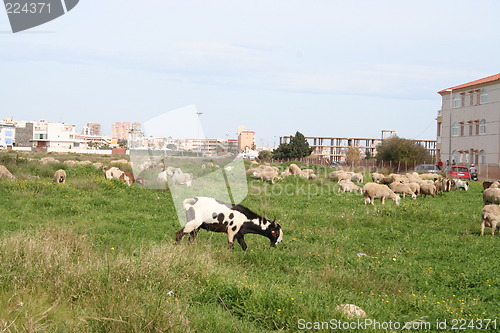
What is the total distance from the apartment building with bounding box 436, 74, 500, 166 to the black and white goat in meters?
45.5

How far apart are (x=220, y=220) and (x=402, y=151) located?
5039 cm

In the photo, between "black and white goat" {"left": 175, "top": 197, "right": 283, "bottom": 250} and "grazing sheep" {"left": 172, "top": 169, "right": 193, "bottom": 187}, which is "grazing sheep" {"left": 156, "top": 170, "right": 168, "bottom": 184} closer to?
"grazing sheep" {"left": 172, "top": 169, "right": 193, "bottom": 187}

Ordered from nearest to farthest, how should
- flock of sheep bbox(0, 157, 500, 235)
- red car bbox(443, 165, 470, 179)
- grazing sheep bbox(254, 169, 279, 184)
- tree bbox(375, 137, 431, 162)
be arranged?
flock of sheep bbox(0, 157, 500, 235)
grazing sheep bbox(254, 169, 279, 184)
red car bbox(443, 165, 470, 179)
tree bbox(375, 137, 431, 162)

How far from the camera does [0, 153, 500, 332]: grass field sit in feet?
22.0

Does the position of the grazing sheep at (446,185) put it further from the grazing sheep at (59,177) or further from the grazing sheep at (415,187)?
the grazing sheep at (59,177)

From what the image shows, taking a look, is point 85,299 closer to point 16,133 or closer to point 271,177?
point 271,177

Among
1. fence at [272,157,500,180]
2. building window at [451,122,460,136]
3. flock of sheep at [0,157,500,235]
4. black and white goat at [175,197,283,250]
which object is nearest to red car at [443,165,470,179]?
fence at [272,157,500,180]

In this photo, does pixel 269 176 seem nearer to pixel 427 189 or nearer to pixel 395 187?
pixel 395 187

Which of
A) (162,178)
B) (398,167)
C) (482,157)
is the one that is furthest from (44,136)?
(162,178)

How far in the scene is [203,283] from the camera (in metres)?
8.22

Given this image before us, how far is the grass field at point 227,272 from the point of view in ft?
22.0

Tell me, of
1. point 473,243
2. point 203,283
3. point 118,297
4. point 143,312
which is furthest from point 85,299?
point 473,243

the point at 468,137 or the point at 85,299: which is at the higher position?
the point at 468,137

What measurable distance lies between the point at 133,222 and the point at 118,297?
7862 mm
